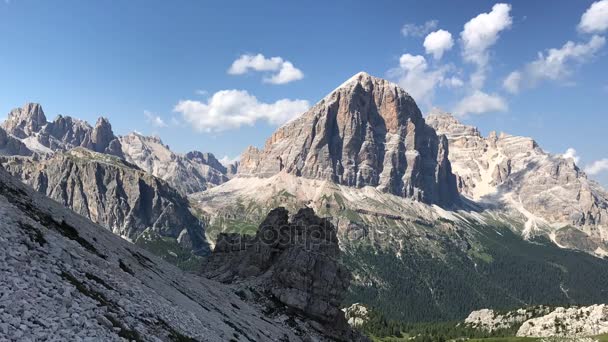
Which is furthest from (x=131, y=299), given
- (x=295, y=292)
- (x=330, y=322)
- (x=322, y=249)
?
(x=322, y=249)

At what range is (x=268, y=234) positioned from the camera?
436 ft

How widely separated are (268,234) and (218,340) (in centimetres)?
8640

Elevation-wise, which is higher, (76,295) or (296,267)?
(296,267)

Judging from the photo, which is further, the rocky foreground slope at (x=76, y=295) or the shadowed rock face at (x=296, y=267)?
the shadowed rock face at (x=296, y=267)

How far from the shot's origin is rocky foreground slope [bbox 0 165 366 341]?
85.2 ft

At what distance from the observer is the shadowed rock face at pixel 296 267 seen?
99.6 m

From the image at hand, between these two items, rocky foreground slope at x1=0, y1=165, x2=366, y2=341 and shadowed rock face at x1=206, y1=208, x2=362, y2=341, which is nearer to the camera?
rocky foreground slope at x1=0, y1=165, x2=366, y2=341

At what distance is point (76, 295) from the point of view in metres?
31.2

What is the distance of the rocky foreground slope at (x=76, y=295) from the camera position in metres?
26.0

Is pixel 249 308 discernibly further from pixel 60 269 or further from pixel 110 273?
pixel 60 269

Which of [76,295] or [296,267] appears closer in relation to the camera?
[76,295]

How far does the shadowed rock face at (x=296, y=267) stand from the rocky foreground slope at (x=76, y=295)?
105 ft

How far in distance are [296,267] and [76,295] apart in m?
73.9

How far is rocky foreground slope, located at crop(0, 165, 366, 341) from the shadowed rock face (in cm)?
3195
